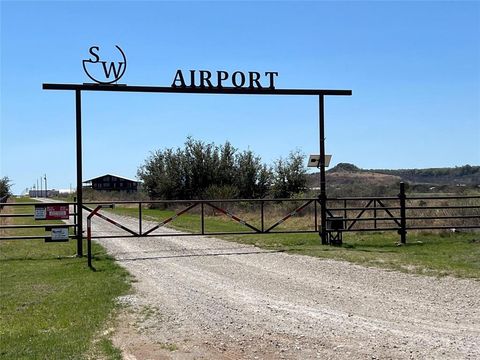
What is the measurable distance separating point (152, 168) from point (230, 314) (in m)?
48.8

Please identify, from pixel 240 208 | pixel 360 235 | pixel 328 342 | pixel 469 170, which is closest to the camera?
pixel 328 342

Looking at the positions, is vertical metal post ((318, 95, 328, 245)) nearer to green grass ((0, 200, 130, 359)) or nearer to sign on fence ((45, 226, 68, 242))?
green grass ((0, 200, 130, 359))

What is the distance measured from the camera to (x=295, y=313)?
28.4 ft

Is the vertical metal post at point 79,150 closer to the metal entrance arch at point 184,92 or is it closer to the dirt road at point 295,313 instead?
the metal entrance arch at point 184,92

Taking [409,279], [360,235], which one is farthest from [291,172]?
[409,279]

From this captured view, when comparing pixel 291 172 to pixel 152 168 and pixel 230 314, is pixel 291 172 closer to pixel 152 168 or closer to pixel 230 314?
pixel 152 168

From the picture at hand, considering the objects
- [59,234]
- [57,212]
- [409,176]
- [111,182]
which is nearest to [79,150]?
[57,212]

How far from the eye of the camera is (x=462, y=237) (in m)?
19.1

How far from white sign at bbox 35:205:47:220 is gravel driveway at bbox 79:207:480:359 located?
13.7 feet

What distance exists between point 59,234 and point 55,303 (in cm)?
755

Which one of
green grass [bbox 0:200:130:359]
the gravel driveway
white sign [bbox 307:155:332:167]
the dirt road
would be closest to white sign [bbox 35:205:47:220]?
green grass [bbox 0:200:130:359]

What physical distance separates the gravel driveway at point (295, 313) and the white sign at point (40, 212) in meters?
4.17

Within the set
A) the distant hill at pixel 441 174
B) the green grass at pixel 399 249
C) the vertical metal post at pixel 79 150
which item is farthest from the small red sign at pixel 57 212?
the distant hill at pixel 441 174

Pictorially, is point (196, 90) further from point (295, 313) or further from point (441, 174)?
point (441, 174)
